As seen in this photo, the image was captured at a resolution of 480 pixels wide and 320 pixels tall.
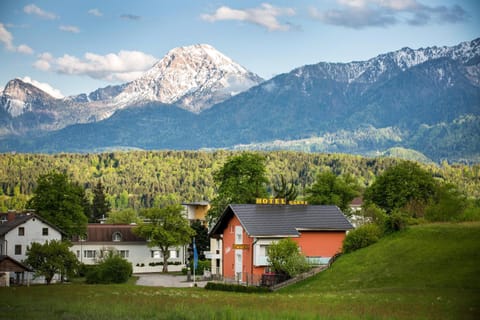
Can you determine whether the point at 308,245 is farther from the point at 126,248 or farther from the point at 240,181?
the point at 126,248

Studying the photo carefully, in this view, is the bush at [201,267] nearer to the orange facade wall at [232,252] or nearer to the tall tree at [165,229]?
the tall tree at [165,229]

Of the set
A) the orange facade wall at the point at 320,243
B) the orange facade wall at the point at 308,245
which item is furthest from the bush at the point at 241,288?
the orange facade wall at the point at 320,243

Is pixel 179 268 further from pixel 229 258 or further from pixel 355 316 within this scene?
pixel 355 316

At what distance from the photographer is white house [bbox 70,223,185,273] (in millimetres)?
93875

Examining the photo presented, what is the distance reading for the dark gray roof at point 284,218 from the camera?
62812mm

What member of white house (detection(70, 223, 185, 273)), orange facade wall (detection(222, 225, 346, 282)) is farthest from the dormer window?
orange facade wall (detection(222, 225, 346, 282))

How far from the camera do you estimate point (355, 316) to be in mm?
31797

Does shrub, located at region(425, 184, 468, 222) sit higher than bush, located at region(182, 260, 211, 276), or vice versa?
shrub, located at region(425, 184, 468, 222)

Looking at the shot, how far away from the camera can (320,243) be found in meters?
65.4

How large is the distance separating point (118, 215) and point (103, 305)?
10821cm

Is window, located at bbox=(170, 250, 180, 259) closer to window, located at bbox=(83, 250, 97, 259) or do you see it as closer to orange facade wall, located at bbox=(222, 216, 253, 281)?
window, located at bbox=(83, 250, 97, 259)

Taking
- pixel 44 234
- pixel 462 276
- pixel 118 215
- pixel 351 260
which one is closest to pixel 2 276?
pixel 44 234

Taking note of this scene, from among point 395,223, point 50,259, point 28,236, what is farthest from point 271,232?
point 28,236

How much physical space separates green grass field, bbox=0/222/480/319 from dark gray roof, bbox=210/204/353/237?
735 centimetres
